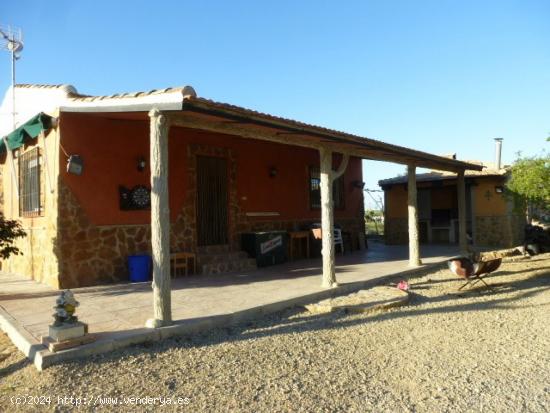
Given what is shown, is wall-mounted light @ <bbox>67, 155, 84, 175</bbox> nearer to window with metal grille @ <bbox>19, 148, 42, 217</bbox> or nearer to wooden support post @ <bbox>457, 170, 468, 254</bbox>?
window with metal grille @ <bbox>19, 148, 42, 217</bbox>

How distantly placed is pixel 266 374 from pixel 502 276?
7.54m

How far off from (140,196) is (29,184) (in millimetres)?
2487

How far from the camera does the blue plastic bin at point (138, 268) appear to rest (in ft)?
26.8

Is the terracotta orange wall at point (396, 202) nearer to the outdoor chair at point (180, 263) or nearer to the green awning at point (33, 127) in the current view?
the outdoor chair at point (180, 263)

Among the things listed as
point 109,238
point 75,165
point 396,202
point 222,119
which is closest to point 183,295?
point 109,238

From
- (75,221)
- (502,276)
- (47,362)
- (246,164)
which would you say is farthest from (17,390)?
(502,276)

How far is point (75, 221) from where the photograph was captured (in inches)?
302

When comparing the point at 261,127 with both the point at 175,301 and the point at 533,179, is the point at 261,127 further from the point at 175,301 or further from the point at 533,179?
the point at 533,179

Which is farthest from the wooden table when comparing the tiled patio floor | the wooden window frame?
the wooden window frame

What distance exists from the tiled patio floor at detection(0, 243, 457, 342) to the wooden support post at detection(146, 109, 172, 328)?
38 centimetres

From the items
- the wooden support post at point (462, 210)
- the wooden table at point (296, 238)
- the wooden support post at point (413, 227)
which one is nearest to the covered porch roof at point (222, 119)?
the wooden support post at point (413, 227)

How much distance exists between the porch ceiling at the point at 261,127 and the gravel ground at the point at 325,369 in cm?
266

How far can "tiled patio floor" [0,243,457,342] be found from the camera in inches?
211

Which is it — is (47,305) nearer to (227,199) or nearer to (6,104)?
(227,199)
